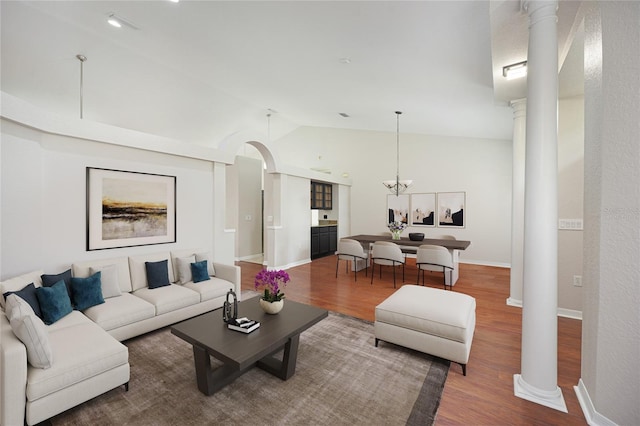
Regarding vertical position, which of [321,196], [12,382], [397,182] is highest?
[397,182]

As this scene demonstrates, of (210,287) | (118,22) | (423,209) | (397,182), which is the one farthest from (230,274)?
(423,209)

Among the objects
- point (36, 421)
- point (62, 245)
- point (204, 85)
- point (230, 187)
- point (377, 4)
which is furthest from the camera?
point (230, 187)

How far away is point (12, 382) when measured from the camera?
162 centimetres

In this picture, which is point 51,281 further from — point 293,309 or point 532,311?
point 532,311

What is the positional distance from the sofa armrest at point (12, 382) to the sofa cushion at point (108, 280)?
4.51 feet

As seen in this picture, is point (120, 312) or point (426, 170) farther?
point (426, 170)

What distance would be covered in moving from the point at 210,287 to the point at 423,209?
583cm

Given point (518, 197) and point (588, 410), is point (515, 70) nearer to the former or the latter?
point (518, 197)

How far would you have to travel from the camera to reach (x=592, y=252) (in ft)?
6.17

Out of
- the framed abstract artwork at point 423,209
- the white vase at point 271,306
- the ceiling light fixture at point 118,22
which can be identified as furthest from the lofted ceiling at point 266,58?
the white vase at point 271,306

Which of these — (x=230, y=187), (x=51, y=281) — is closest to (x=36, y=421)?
(x=51, y=281)

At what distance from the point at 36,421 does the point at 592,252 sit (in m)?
3.81

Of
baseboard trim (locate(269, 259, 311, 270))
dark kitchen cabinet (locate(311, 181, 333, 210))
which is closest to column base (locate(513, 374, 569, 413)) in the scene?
baseboard trim (locate(269, 259, 311, 270))

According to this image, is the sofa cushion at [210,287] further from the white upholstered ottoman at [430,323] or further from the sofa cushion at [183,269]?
the white upholstered ottoman at [430,323]
